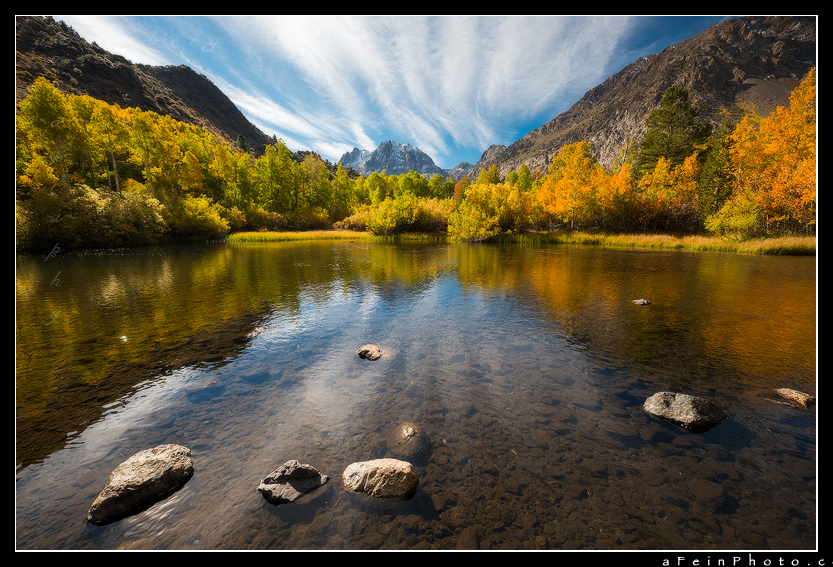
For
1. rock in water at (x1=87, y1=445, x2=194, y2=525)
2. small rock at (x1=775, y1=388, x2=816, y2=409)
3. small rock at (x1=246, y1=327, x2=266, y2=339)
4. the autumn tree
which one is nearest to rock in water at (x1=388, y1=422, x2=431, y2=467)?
rock in water at (x1=87, y1=445, x2=194, y2=525)

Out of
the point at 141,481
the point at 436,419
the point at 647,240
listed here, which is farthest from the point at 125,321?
the point at 647,240

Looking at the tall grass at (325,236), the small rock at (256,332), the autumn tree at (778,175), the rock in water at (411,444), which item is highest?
the autumn tree at (778,175)

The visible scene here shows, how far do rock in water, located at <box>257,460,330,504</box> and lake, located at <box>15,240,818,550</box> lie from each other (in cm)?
13

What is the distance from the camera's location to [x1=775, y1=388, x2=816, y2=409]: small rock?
6.11m

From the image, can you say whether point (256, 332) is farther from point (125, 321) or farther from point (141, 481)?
point (141, 481)

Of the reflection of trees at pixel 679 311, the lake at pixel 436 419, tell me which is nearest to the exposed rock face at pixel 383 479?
the lake at pixel 436 419

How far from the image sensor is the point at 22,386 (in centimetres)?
701

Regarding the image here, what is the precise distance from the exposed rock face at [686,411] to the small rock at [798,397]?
1.91m

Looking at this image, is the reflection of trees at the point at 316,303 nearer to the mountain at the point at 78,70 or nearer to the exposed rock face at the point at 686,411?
the exposed rock face at the point at 686,411

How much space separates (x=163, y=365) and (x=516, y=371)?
10048mm

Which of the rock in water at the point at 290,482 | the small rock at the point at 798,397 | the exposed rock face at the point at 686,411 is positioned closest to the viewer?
the rock in water at the point at 290,482

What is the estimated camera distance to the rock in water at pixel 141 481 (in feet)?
12.4

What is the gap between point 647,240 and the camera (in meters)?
40.9
